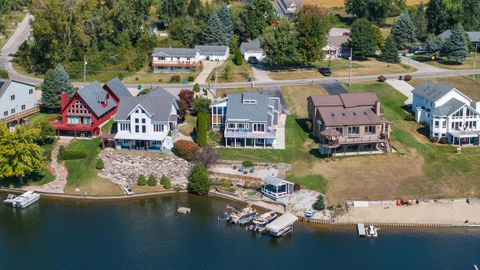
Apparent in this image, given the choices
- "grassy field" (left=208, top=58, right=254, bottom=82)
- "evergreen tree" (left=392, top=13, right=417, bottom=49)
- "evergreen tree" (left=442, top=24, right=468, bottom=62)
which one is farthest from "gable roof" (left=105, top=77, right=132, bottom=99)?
"evergreen tree" (left=392, top=13, right=417, bottom=49)

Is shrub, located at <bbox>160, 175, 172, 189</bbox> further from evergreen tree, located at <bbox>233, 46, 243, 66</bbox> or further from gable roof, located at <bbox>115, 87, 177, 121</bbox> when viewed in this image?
evergreen tree, located at <bbox>233, 46, 243, 66</bbox>

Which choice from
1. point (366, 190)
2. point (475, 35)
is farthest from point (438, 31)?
point (366, 190)

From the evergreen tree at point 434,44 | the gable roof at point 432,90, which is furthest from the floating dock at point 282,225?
the evergreen tree at point 434,44

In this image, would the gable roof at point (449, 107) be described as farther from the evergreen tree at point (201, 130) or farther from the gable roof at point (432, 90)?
the evergreen tree at point (201, 130)

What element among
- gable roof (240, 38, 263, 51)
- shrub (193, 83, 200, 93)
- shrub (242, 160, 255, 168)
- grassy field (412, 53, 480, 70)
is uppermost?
gable roof (240, 38, 263, 51)

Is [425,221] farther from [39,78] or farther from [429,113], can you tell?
[39,78]

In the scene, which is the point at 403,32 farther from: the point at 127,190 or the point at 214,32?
the point at 127,190

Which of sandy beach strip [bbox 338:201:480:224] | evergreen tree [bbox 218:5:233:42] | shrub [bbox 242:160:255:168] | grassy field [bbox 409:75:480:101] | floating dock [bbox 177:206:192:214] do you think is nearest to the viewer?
sandy beach strip [bbox 338:201:480:224]
